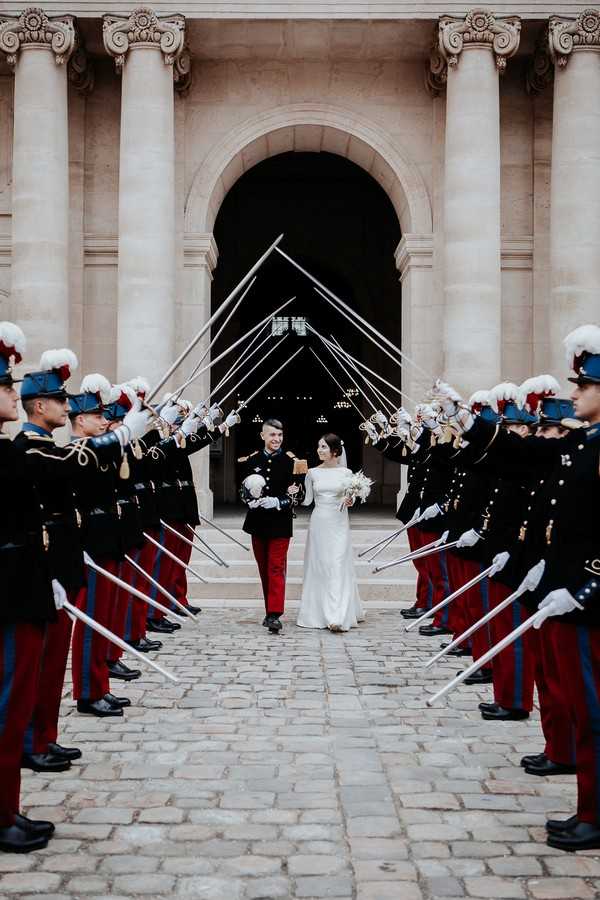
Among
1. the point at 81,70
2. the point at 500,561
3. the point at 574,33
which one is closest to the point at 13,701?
the point at 500,561

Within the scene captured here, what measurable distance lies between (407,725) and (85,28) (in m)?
13.6

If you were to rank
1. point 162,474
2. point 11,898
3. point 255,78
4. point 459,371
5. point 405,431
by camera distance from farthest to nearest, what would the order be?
point 255,78 → point 459,371 → point 405,431 → point 162,474 → point 11,898

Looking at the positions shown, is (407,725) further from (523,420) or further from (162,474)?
(162,474)

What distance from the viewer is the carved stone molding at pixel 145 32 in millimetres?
15680

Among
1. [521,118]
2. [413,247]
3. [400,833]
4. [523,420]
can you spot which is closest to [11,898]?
[400,833]

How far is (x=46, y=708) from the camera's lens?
5.73 meters

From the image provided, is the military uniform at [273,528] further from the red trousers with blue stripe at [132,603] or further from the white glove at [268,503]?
the red trousers with blue stripe at [132,603]

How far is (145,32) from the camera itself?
617 inches

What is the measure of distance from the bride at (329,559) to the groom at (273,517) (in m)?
0.42

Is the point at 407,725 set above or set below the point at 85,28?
below

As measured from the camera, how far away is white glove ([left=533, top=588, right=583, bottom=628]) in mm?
4582

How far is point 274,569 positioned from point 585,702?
6.32 meters

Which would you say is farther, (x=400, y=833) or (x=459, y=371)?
(x=459, y=371)

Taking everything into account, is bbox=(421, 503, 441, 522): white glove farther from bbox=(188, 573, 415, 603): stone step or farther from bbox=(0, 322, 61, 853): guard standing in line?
bbox=(0, 322, 61, 853): guard standing in line
